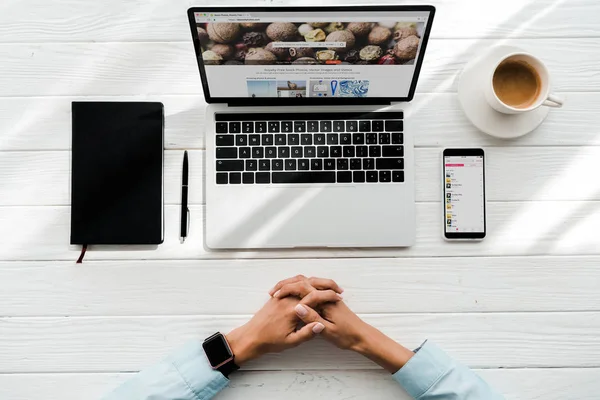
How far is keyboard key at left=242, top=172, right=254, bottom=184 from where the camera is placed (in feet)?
2.93

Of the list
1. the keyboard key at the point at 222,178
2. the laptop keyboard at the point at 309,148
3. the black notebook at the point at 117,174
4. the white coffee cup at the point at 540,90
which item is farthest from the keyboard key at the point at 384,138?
the black notebook at the point at 117,174

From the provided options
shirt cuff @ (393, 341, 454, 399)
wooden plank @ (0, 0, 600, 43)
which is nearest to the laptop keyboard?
wooden plank @ (0, 0, 600, 43)

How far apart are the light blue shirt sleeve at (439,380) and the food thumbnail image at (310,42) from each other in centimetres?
54

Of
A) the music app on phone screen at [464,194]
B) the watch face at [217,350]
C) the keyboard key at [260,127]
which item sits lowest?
the watch face at [217,350]

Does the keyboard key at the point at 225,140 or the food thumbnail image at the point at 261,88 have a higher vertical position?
the food thumbnail image at the point at 261,88

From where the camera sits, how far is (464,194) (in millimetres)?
915

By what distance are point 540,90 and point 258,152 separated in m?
0.54

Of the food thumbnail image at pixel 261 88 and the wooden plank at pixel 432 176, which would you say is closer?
the food thumbnail image at pixel 261 88

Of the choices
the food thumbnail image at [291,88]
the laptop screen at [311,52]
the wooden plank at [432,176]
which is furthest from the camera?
the wooden plank at [432,176]

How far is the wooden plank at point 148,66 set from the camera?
3.08 feet

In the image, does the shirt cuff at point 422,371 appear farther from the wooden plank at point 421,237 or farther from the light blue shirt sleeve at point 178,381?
the light blue shirt sleeve at point 178,381

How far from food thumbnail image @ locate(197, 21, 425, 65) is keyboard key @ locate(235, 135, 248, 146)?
167 mm

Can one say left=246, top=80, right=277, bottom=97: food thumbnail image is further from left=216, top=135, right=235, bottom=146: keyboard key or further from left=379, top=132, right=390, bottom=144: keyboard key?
left=379, top=132, right=390, bottom=144: keyboard key

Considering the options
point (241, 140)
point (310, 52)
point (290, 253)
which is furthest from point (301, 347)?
point (310, 52)
